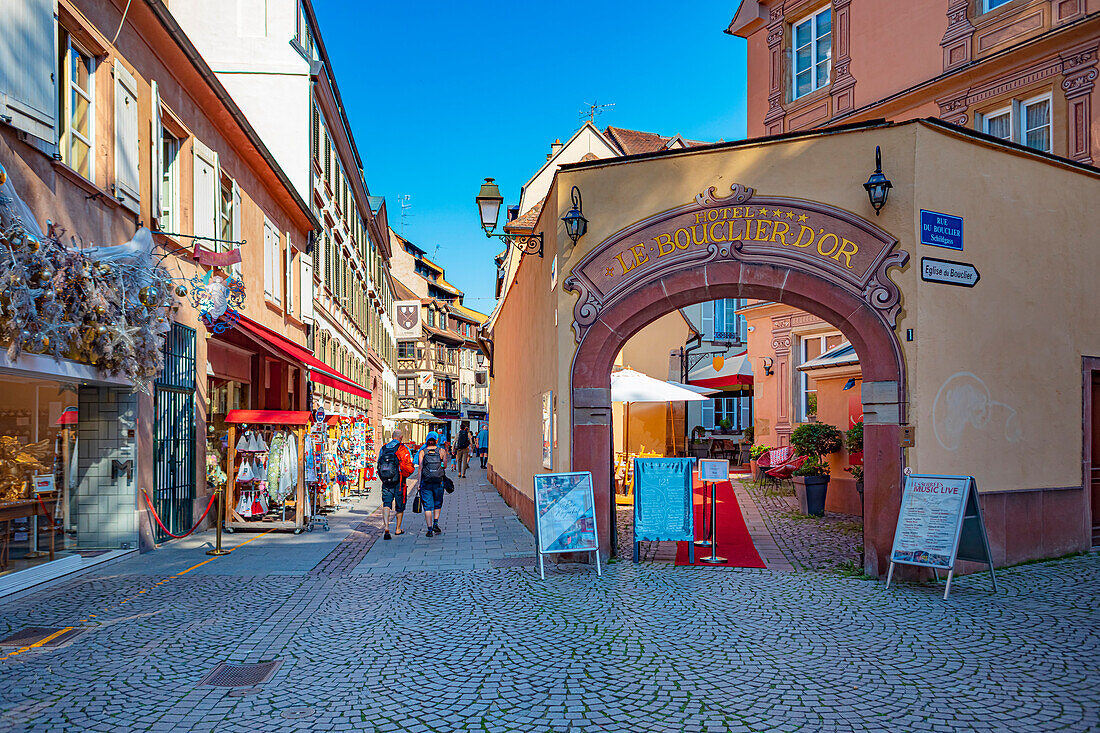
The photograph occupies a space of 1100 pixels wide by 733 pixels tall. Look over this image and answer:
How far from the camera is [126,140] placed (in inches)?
408

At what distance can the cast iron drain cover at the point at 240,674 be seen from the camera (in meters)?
5.30

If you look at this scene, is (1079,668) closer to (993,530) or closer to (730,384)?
(993,530)

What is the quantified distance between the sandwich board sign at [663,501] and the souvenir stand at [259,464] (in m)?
5.75

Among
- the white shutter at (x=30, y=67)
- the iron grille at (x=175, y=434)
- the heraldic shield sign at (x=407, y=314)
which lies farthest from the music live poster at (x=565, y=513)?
the heraldic shield sign at (x=407, y=314)

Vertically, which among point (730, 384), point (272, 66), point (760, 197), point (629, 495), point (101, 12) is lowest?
point (629, 495)

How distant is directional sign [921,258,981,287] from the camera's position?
28.3 feet

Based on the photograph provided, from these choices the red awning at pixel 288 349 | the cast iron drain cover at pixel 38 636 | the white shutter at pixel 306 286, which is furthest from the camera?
the white shutter at pixel 306 286

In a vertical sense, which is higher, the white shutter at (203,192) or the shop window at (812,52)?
the shop window at (812,52)

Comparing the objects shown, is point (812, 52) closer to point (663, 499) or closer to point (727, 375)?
point (727, 375)

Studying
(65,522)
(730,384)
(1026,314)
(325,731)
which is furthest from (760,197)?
(730,384)

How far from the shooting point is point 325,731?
177 inches

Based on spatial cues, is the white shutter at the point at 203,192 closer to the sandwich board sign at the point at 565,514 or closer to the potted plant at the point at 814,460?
the sandwich board sign at the point at 565,514

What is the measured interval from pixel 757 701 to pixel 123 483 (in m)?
8.20

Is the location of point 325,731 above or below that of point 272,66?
below
